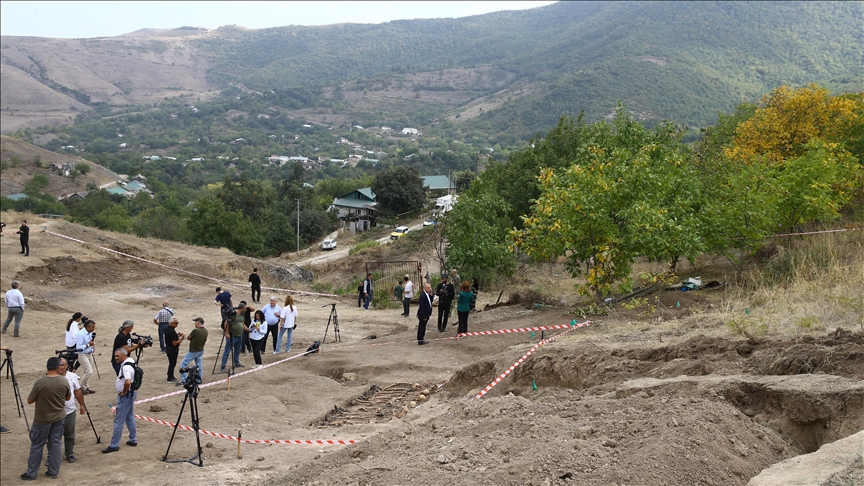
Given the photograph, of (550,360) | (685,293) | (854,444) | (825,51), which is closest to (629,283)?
(685,293)

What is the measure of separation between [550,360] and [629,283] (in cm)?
534

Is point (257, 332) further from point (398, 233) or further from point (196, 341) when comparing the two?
point (398, 233)

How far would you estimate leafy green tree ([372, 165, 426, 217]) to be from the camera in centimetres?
7525

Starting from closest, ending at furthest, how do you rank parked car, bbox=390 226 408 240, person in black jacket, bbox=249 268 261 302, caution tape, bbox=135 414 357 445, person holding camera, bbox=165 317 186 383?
1. caution tape, bbox=135 414 357 445
2. person holding camera, bbox=165 317 186 383
3. person in black jacket, bbox=249 268 261 302
4. parked car, bbox=390 226 408 240

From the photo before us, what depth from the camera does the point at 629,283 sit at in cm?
1441

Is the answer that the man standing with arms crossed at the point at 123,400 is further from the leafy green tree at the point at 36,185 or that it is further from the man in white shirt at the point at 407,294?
the leafy green tree at the point at 36,185

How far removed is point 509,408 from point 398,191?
6805 cm

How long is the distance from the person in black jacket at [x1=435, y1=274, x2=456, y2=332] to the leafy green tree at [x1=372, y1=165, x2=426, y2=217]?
193ft

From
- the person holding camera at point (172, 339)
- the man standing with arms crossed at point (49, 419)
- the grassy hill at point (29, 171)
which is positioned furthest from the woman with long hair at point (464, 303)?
the grassy hill at point (29, 171)

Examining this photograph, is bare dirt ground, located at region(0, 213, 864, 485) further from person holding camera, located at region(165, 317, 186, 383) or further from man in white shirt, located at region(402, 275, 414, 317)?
man in white shirt, located at region(402, 275, 414, 317)

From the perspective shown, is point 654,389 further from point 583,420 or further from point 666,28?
point 666,28

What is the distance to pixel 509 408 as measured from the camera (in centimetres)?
801

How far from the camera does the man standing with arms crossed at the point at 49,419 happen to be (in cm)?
795

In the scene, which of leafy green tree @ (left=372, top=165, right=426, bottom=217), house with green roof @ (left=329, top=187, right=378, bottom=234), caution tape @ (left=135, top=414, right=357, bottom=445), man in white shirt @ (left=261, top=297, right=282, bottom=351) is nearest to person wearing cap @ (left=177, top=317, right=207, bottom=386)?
caution tape @ (left=135, top=414, right=357, bottom=445)
